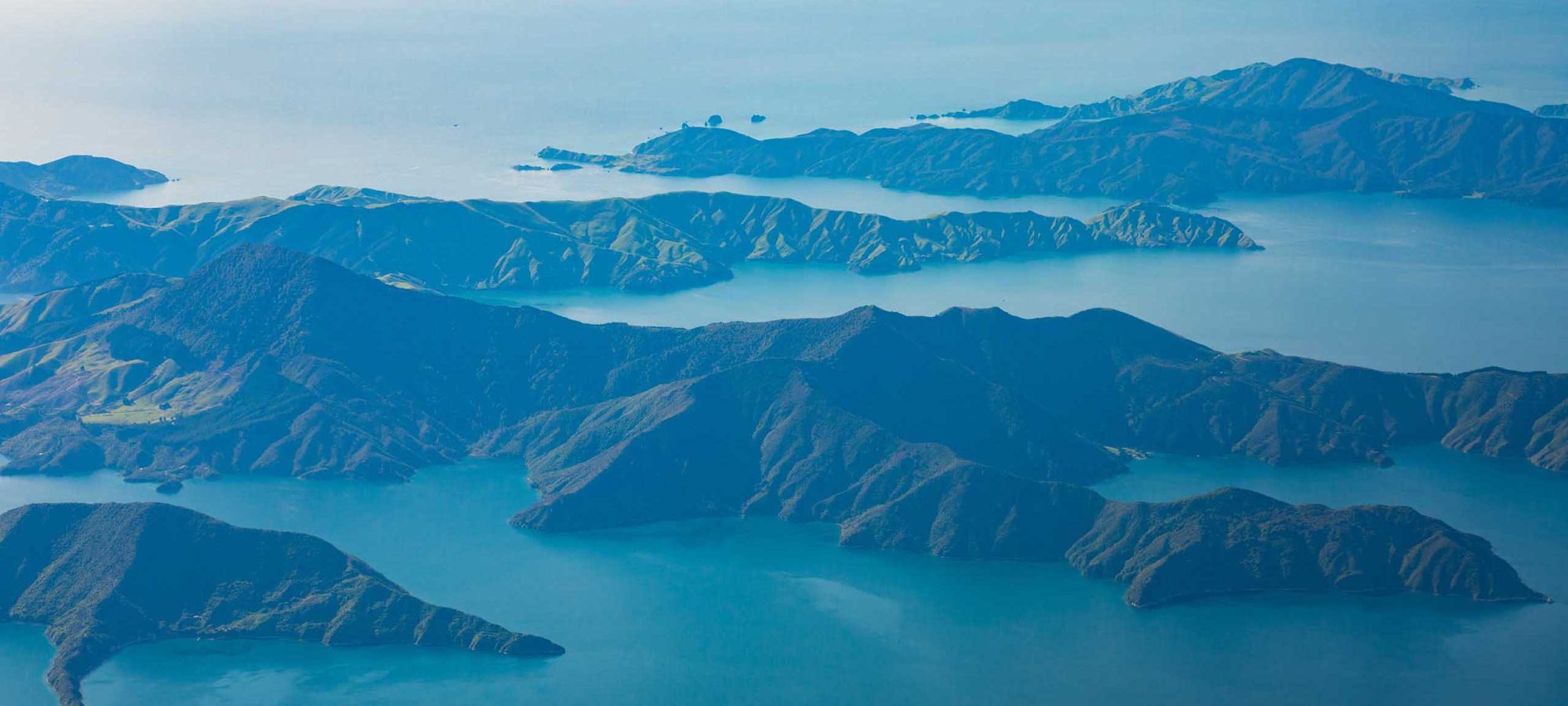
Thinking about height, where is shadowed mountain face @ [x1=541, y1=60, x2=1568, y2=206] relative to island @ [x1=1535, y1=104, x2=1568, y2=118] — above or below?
below

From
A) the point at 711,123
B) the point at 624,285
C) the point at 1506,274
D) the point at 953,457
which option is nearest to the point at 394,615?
the point at 953,457

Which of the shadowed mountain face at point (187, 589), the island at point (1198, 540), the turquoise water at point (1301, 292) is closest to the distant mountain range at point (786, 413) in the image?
the island at point (1198, 540)

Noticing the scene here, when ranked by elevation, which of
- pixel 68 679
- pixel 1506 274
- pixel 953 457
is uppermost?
pixel 1506 274

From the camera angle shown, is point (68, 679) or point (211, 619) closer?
point (68, 679)

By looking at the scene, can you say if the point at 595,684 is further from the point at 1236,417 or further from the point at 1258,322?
the point at 1258,322

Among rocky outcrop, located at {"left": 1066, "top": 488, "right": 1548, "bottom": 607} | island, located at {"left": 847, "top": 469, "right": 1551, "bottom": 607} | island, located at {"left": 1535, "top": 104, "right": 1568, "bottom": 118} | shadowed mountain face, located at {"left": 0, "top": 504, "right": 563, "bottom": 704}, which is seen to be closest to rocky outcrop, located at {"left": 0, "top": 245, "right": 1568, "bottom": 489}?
island, located at {"left": 847, "top": 469, "right": 1551, "bottom": 607}

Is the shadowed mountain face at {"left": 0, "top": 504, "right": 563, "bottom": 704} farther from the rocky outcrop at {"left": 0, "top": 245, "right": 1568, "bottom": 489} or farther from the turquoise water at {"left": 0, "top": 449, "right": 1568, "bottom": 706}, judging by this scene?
the rocky outcrop at {"left": 0, "top": 245, "right": 1568, "bottom": 489}

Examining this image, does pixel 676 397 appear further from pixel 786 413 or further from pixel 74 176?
pixel 74 176
